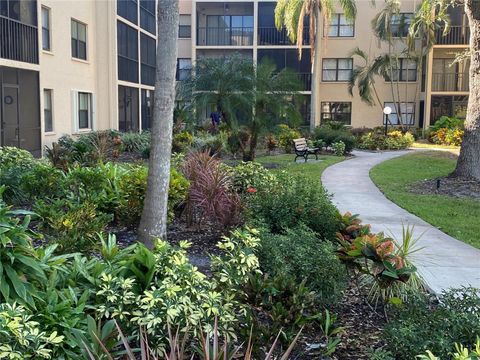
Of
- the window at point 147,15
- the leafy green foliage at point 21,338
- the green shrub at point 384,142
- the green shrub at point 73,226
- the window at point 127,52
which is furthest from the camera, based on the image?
the window at point 147,15

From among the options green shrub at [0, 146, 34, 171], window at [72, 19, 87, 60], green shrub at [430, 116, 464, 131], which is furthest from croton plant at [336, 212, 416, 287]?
green shrub at [430, 116, 464, 131]

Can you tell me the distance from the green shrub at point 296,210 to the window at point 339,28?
34.3 meters

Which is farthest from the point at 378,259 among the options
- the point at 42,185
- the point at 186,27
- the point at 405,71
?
the point at 186,27

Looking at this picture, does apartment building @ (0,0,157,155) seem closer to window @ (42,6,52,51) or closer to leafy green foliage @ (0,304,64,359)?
window @ (42,6,52,51)

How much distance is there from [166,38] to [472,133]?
1199 cm

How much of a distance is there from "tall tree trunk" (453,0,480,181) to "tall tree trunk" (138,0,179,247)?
461 inches

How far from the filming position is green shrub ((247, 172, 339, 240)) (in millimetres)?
7203

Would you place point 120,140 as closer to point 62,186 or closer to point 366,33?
point 62,186

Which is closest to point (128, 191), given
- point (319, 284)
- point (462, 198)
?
point (319, 284)

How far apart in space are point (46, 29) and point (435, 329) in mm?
21320

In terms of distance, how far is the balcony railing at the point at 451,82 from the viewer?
121ft

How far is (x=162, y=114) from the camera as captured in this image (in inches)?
248

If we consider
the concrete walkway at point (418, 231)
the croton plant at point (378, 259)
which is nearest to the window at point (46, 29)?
the concrete walkway at point (418, 231)

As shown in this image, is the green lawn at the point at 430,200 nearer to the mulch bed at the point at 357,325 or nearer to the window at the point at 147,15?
the mulch bed at the point at 357,325
